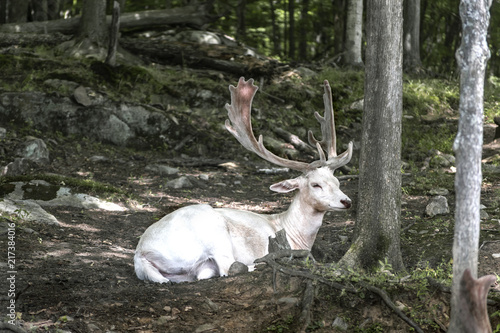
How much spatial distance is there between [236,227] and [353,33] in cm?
1058

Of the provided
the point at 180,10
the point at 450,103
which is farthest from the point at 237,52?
the point at 450,103

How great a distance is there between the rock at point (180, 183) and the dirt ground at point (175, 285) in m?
0.18

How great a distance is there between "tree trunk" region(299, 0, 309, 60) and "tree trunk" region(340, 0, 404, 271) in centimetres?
1726

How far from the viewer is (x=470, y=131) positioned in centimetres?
380

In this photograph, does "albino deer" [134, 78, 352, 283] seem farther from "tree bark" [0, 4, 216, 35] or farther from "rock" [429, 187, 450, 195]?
"tree bark" [0, 4, 216, 35]

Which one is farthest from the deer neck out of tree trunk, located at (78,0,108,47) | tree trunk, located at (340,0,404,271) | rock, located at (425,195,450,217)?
tree trunk, located at (78,0,108,47)

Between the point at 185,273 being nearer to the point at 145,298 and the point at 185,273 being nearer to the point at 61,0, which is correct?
the point at 145,298

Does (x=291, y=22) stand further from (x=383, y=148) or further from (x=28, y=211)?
(x=383, y=148)

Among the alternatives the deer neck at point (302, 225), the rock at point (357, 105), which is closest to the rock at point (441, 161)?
the rock at point (357, 105)

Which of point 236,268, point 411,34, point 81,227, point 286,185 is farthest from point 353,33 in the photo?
point 236,268

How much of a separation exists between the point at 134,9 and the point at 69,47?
357 inches

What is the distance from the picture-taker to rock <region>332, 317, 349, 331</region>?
4535 mm

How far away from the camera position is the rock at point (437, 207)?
26.0 feet

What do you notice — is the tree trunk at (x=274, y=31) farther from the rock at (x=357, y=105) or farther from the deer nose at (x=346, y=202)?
the deer nose at (x=346, y=202)
